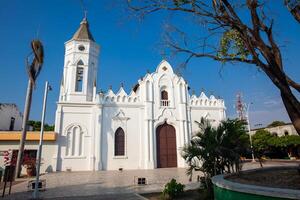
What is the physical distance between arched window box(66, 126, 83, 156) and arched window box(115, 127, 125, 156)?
10.5 ft

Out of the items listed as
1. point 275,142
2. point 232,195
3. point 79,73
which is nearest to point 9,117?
point 79,73

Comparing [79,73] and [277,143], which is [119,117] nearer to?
[79,73]

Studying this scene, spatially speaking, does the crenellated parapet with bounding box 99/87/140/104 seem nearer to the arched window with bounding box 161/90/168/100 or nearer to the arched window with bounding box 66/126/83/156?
the arched window with bounding box 161/90/168/100

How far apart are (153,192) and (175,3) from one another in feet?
23.8

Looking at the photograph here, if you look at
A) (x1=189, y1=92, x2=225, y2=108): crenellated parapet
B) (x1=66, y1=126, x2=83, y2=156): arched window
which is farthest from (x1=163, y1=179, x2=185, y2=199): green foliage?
(x1=189, y1=92, x2=225, y2=108): crenellated parapet

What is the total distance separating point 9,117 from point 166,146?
893 inches

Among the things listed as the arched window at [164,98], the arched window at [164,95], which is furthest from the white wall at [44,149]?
the arched window at [164,95]

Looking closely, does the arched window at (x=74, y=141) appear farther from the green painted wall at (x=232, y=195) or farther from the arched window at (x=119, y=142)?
the green painted wall at (x=232, y=195)

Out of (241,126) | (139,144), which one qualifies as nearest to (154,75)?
(139,144)

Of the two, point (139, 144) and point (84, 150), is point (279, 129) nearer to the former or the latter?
point (139, 144)

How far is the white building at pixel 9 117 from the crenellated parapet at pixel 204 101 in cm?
2436

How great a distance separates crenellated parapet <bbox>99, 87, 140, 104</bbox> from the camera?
2194cm

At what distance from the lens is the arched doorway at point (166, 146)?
2158cm

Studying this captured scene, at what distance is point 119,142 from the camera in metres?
21.1
